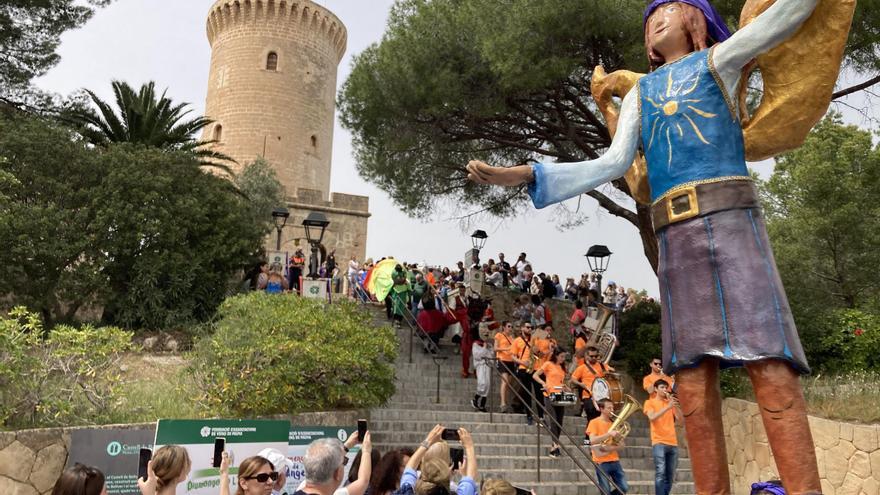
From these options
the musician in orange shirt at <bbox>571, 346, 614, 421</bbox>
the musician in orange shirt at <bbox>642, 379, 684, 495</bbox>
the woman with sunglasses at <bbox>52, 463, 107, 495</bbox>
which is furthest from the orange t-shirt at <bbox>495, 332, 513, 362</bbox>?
the woman with sunglasses at <bbox>52, 463, 107, 495</bbox>

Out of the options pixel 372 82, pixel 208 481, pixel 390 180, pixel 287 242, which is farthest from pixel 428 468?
pixel 287 242

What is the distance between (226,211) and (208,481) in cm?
1296

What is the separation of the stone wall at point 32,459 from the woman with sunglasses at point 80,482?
2.61 m

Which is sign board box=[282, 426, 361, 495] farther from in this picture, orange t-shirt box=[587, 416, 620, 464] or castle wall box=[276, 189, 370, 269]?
castle wall box=[276, 189, 370, 269]

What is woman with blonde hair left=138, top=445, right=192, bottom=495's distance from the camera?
12.1 feet

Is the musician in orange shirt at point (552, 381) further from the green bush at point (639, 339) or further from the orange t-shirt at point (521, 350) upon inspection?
the green bush at point (639, 339)

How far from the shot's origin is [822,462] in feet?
27.7

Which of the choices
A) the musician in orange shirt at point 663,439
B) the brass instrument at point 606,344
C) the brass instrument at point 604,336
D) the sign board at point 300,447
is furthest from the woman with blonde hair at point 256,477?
the brass instrument at point 606,344

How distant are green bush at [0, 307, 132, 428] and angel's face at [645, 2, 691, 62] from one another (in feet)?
18.9

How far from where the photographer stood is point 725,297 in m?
3.04

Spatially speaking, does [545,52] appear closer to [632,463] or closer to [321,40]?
[632,463]

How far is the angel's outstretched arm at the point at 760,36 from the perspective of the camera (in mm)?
3174

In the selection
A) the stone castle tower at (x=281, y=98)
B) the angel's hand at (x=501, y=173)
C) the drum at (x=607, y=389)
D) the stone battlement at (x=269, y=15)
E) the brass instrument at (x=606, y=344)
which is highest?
the stone battlement at (x=269, y=15)

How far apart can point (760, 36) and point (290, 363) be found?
6803mm
